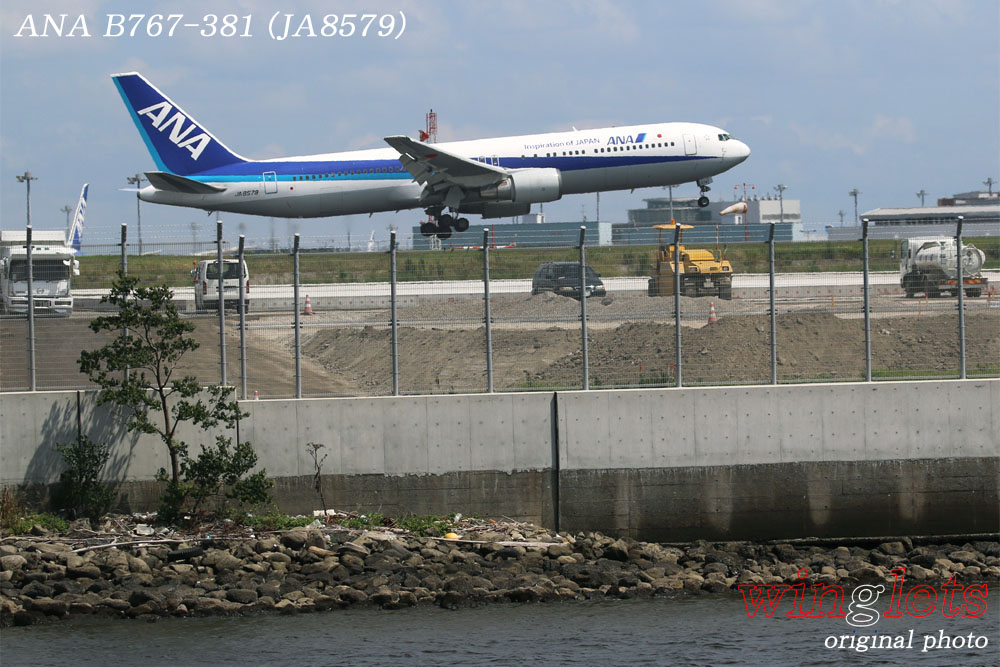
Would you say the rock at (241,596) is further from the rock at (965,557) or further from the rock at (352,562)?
the rock at (965,557)

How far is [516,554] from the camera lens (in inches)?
677

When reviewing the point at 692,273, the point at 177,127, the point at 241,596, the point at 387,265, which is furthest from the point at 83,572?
the point at 177,127

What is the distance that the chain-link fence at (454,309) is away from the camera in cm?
1855

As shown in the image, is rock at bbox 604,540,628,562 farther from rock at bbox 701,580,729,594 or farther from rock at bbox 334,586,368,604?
rock at bbox 334,586,368,604

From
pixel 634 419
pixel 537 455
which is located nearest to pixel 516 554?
pixel 537 455

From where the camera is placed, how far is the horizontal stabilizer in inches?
1569

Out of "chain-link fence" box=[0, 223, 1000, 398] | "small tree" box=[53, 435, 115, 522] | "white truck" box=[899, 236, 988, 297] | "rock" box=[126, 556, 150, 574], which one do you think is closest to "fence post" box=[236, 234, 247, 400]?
"chain-link fence" box=[0, 223, 1000, 398]

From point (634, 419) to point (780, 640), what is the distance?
4524mm

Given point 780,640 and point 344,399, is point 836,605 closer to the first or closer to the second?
point 780,640

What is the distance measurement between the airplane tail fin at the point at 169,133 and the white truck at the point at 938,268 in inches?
1080

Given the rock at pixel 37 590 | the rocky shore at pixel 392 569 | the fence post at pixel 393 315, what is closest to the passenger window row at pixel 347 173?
the fence post at pixel 393 315

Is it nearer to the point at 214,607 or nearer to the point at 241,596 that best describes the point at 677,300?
the point at 241,596

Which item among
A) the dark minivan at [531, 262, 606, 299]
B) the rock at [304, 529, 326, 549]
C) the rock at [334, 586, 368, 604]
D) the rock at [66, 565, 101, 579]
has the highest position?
the dark minivan at [531, 262, 606, 299]

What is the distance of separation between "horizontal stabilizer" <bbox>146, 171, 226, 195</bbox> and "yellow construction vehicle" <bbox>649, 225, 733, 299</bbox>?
24115mm
